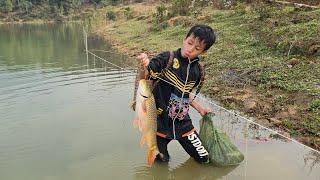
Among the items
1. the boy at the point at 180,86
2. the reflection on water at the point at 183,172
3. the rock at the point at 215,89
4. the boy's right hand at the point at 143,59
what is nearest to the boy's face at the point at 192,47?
the boy at the point at 180,86

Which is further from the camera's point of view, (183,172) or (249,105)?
(249,105)

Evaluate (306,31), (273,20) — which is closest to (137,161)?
(306,31)

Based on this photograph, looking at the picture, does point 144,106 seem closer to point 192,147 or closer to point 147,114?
point 147,114

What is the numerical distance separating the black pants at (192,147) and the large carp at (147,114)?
30 centimetres

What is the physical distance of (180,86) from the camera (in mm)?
4426

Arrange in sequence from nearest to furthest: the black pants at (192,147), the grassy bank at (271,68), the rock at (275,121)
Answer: the black pants at (192,147) < the rock at (275,121) < the grassy bank at (271,68)

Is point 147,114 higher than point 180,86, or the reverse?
point 180,86

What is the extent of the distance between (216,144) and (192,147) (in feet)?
1.06

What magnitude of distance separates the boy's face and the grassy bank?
2492 mm

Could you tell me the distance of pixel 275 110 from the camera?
7.09 m

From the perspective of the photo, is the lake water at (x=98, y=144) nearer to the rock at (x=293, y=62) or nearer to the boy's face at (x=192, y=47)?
the boy's face at (x=192, y=47)

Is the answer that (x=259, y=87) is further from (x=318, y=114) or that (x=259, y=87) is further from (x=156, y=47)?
(x=156, y=47)

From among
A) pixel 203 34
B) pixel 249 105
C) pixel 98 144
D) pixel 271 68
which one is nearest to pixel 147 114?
pixel 203 34

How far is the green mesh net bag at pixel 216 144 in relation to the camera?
489 cm
